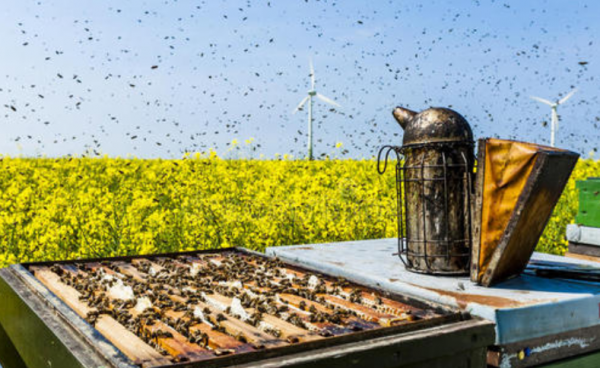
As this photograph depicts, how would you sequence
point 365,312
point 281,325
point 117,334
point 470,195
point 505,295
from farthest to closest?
point 470,195
point 505,295
point 365,312
point 281,325
point 117,334

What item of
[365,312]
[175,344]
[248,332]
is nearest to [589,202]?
[365,312]

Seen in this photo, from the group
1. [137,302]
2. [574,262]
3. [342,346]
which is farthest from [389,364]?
[574,262]

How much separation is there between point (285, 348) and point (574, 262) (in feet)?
11.0

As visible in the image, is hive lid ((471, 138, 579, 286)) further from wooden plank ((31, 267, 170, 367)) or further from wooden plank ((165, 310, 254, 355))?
wooden plank ((31, 267, 170, 367))

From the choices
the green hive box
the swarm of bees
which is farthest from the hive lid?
the green hive box

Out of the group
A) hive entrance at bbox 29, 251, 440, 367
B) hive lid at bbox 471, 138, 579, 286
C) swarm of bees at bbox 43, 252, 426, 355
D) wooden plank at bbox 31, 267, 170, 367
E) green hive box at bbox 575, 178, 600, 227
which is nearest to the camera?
wooden plank at bbox 31, 267, 170, 367

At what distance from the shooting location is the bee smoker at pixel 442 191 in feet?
12.9

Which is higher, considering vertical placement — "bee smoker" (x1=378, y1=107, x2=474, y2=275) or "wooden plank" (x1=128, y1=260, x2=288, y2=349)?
"bee smoker" (x1=378, y1=107, x2=474, y2=275)

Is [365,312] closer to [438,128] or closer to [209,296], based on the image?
[209,296]

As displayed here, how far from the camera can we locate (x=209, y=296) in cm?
341

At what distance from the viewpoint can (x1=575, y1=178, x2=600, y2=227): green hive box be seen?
245 inches

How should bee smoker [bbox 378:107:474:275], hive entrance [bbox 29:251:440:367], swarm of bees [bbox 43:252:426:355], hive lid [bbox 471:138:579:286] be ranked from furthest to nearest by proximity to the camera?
bee smoker [bbox 378:107:474:275]
hive lid [bbox 471:138:579:286]
swarm of bees [bbox 43:252:426:355]
hive entrance [bbox 29:251:440:367]

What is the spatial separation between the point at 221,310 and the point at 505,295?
1739mm

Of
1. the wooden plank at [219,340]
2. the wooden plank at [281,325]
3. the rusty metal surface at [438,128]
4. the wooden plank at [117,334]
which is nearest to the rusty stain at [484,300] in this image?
the wooden plank at [281,325]
